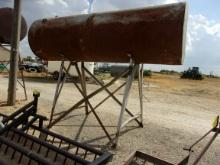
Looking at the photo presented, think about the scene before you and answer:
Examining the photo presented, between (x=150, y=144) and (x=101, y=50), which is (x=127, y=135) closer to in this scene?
(x=150, y=144)

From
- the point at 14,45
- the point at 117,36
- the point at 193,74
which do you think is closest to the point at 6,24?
the point at 14,45

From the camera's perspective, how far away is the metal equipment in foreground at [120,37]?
16.2 feet

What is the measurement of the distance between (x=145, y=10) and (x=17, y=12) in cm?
500

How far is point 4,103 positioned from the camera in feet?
30.2

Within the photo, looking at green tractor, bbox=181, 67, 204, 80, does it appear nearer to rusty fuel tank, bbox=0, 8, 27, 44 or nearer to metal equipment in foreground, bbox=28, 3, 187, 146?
rusty fuel tank, bbox=0, 8, 27, 44

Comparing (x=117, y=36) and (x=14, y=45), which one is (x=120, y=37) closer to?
(x=117, y=36)

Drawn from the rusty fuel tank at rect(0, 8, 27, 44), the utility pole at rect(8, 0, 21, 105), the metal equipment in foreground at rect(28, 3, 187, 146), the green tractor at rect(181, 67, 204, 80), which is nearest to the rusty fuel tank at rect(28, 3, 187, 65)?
the metal equipment in foreground at rect(28, 3, 187, 146)

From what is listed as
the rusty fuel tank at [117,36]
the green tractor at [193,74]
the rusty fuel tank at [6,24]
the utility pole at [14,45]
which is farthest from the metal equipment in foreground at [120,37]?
the green tractor at [193,74]

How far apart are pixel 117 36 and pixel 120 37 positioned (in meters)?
0.07

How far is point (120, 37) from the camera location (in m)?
5.39

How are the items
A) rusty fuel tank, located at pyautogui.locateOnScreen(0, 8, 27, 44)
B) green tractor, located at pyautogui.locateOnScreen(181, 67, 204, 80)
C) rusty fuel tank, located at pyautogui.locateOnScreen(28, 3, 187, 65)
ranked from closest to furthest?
1. rusty fuel tank, located at pyautogui.locateOnScreen(28, 3, 187, 65)
2. rusty fuel tank, located at pyautogui.locateOnScreen(0, 8, 27, 44)
3. green tractor, located at pyautogui.locateOnScreen(181, 67, 204, 80)

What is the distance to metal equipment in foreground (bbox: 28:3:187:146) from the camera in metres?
4.94

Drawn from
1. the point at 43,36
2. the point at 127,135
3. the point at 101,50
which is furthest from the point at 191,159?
the point at 43,36

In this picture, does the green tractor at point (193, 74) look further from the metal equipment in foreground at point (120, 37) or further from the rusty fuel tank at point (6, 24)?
the metal equipment in foreground at point (120, 37)
